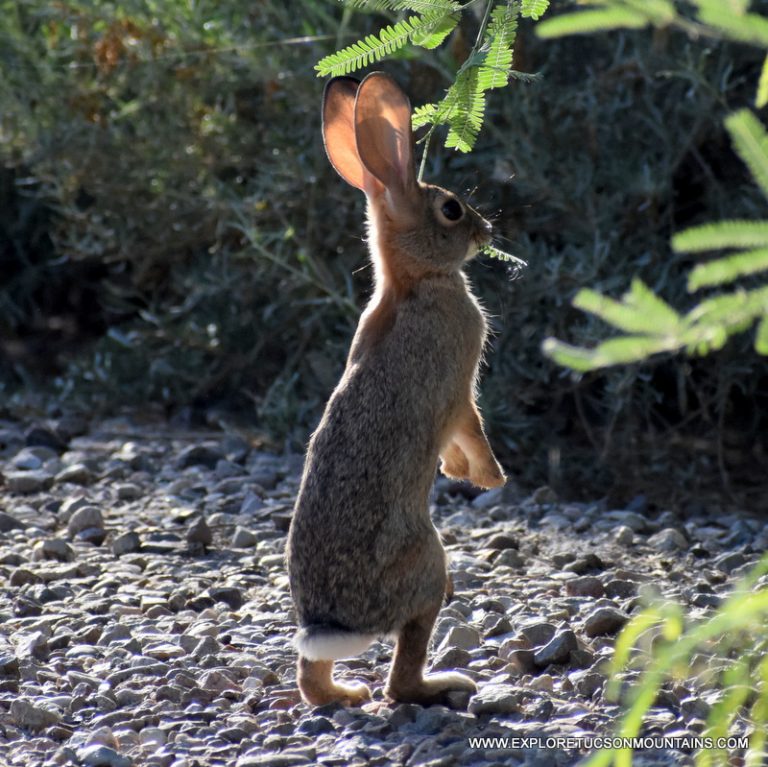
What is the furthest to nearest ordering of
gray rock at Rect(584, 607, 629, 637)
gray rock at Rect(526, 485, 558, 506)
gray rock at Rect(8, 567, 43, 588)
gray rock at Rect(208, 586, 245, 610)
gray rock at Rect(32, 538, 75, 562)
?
gray rock at Rect(526, 485, 558, 506) < gray rock at Rect(32, 538, 75, 562) < gray rock at Rect(8, 567, 43, 588) < gray rock at Rect(208, 586, 245, 610) < gray rock at Rect(584, 607, 629, 637)

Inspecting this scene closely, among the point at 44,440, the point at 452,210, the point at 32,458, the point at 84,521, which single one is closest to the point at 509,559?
the point at 452,210

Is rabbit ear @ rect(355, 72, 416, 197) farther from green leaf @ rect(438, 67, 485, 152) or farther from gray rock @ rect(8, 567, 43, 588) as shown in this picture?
gray rock @ rect(8, 567, 43, 588)

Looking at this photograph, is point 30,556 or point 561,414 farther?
point 561,414

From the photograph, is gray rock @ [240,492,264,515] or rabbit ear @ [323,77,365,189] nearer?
rabbit ear @ [323,77,365,189]

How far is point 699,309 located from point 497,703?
1946mm

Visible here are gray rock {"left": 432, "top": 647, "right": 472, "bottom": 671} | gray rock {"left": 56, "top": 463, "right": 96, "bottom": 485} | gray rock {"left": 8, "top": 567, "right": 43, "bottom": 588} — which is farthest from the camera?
gray rock {"left": 56, "top": 463, "right": 96, "bottom": 485}

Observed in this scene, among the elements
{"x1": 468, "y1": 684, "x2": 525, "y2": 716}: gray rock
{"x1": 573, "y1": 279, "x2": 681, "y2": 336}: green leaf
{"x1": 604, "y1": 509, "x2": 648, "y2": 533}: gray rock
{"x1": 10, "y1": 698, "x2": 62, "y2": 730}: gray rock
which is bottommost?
{"x1": 10, "y1": 698, "x2": 62, "y2": 730}: gray rock

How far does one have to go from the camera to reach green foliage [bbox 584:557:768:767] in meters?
2.38

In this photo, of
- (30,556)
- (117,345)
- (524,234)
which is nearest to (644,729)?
(30,556)

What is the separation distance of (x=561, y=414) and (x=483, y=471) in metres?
2.85

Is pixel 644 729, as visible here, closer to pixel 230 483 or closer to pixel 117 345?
pixel 230 483

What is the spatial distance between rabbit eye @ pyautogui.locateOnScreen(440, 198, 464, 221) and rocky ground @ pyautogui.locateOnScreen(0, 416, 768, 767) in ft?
4.70

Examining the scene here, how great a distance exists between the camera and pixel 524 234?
6664 millimetres

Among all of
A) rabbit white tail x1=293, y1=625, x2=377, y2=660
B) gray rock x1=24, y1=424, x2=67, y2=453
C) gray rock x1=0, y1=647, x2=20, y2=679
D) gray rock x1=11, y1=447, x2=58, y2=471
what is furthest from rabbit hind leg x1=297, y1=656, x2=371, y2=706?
gray rock x1=24, y1=424, x2=67, y2=453
